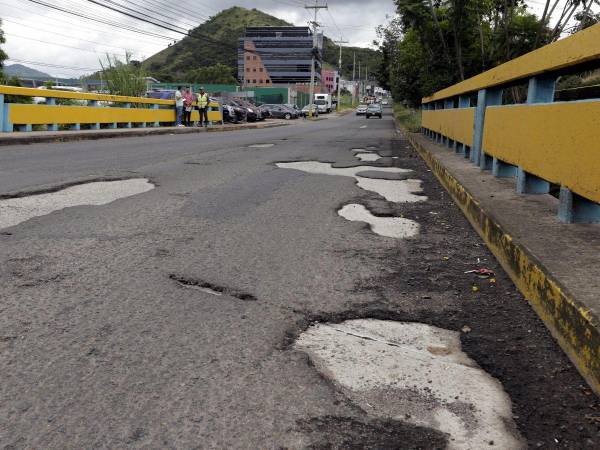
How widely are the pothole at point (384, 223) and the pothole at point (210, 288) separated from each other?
182 centimetres

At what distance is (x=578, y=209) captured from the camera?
3.99m

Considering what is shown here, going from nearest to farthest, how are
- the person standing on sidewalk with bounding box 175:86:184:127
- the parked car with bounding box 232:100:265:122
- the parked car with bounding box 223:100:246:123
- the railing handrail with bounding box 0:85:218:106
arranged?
1. the railing handrail with bounding box 0:85:218:106
2. the person standing on sidewalk with bounding box 175:86:184:127
3. the parked car with bounding box 223:100:246:123
4. the parked car with bounding box 232:100:265:122

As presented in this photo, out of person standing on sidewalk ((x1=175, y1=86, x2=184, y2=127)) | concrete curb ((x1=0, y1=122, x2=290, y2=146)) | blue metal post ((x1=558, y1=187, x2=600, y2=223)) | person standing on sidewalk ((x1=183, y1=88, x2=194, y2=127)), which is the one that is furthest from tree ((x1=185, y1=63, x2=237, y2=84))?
blue metal post ((x1=558, y1=187, x2=600, y2=223))

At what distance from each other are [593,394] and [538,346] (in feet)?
1.44

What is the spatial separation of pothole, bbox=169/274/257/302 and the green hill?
127 metres

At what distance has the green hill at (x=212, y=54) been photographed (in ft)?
448

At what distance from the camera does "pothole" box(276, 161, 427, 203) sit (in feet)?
21.2

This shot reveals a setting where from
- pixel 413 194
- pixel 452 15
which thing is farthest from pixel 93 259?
pixel 452 15

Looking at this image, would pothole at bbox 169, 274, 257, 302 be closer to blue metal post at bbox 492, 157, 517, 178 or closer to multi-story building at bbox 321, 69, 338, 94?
blue metal post at bbox 492, 157, 517, 178

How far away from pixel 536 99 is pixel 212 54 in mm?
153283

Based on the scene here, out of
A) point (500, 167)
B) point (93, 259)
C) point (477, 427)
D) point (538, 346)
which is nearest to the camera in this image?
point (477, 427)

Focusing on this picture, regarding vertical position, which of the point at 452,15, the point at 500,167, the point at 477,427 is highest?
the point at 452,15

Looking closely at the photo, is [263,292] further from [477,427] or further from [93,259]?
[477,427]

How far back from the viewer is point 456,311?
2.94m
